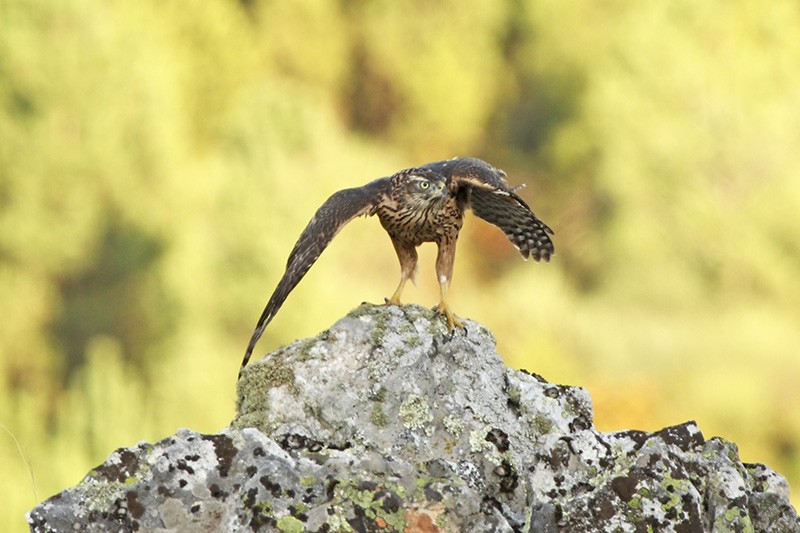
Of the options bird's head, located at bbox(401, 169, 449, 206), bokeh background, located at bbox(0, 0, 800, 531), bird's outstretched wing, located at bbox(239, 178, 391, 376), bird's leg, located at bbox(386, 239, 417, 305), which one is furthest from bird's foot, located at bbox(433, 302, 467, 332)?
bokeh background, located at bbox(0, 0, 800, 531)

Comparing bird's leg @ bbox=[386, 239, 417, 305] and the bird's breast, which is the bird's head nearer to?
the bird's breast

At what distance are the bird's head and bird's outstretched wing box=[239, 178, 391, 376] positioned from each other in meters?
0.19

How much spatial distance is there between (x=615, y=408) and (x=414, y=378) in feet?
97.1

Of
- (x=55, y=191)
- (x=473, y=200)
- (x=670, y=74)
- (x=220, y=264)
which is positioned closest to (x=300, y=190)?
(x=220, y=264)

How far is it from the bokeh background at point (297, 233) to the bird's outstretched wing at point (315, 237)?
1485 centimetres

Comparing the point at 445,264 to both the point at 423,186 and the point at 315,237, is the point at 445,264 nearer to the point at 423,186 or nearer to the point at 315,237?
the point at 423,186

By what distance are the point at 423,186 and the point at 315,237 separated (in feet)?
2.63

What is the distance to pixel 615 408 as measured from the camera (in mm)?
34062

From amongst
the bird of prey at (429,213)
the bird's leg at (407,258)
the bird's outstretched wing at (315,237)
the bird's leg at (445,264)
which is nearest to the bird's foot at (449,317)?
the bird of prey at (429,213)

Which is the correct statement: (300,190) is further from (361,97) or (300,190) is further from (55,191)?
(361,97)

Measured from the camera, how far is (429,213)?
627 centimetres

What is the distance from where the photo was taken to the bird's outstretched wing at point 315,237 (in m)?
5.26

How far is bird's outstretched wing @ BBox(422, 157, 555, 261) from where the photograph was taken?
5992mm

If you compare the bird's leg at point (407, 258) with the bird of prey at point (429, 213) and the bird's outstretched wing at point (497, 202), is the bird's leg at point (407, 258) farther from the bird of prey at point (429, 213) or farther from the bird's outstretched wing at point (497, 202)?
the bird's outstretched wing at point (497, 202)
